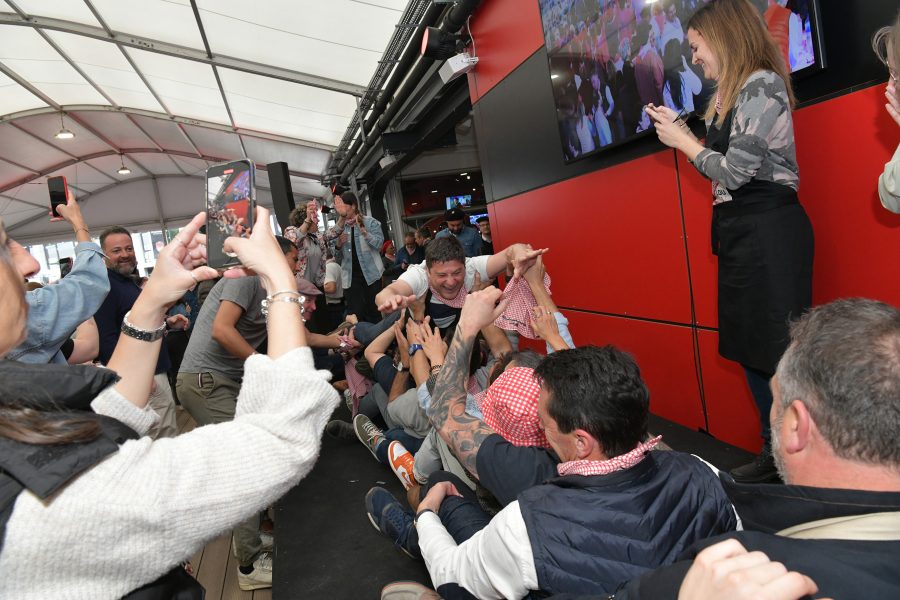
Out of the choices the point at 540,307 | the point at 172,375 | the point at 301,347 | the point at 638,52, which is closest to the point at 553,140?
the point at 638,52

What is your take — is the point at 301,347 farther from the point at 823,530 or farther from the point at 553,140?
the point at 553,140

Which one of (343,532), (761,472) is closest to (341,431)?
(343,532)

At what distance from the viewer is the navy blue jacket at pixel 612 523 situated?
1019mm

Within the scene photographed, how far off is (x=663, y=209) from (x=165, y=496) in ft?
8.15

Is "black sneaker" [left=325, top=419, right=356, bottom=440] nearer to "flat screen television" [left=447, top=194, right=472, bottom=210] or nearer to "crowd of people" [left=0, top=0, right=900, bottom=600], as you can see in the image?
"crowd of people" [left=0, top=0, right=900, bottom=600]

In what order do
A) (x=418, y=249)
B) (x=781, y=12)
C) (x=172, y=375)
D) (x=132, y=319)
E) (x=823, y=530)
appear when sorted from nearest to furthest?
(x=823, y=530) < (x=132, y=319) < (x=781, y=12) < (x=172, y=375) < (x=418, y=249)

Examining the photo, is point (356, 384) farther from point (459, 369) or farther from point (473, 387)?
point (459, 369)

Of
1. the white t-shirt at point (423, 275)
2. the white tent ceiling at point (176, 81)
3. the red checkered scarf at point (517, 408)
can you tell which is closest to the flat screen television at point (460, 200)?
the white tent ceiling at point (176, 81)

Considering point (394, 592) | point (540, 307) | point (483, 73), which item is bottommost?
point (394, 592)

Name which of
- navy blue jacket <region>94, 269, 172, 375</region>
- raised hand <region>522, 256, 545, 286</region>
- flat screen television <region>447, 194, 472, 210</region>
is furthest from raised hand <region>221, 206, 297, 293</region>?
flat screen television <region>447, 194, 472, 210</region>

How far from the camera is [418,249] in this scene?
7297 millimetres

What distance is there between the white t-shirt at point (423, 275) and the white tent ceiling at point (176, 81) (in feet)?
8.84

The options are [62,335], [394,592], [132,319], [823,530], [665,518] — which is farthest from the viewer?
[394,592]

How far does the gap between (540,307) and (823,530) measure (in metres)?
1.53
